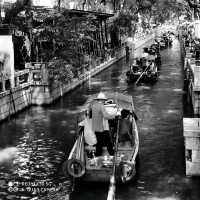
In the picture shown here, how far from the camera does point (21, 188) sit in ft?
41.7

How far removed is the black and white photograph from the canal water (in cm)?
3

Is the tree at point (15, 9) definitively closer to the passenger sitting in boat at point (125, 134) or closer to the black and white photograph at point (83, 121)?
the black and white photograph at point (83, 121)

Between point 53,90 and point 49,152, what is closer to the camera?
point 49,152

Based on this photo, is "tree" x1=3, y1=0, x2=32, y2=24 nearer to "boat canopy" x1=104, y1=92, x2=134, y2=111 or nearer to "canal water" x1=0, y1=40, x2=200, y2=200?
"canal water" x1=0, y1=40, x2=200, y2=200

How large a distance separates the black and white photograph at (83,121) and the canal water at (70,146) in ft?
0.11

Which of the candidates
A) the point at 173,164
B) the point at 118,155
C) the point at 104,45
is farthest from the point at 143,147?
the point at 104,45

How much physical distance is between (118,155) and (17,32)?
646 inches

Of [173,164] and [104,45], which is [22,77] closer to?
[173,164]

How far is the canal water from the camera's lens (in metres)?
12.4

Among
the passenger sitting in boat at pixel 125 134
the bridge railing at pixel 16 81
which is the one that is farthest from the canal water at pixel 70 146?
the bridge railing at pixel 16 81

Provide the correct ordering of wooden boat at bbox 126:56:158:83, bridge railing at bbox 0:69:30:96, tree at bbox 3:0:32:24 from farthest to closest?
wooden boat at bbox 126:56:158:83 < tree at bbox 3:0:32:24 < bridge railing at bbox 0:69:30:96

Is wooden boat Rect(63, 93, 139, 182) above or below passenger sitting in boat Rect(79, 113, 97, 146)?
below

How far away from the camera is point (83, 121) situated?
14.1m

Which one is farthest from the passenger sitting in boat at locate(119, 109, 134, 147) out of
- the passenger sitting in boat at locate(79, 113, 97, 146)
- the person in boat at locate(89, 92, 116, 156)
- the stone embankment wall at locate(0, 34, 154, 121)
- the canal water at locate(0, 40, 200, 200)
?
the stone embankment wall at locate(0, 34, 154, 121)
